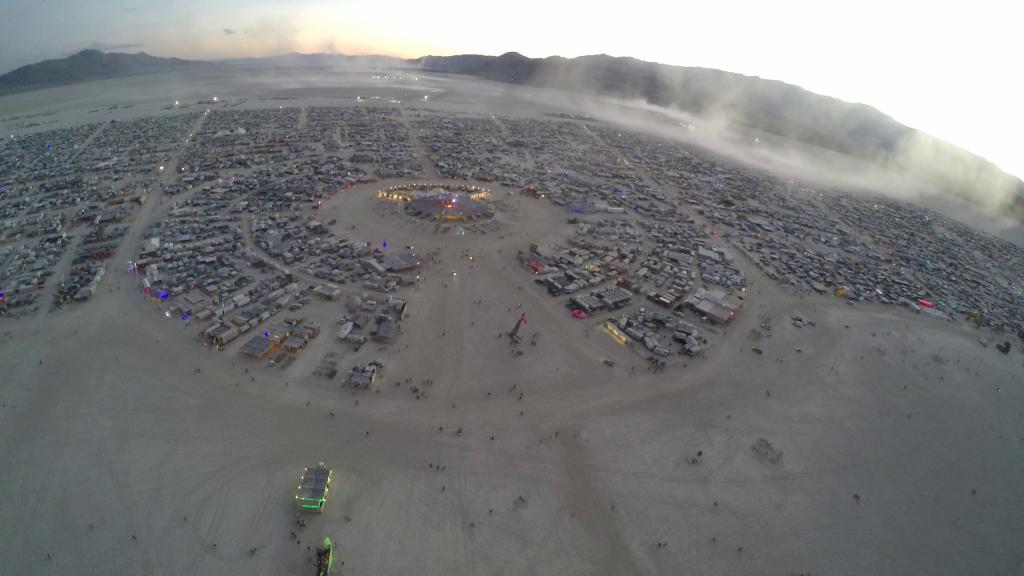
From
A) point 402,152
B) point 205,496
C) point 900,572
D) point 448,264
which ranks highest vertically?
point 402,152

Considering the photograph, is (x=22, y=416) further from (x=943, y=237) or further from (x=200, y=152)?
(x=943, y=237)

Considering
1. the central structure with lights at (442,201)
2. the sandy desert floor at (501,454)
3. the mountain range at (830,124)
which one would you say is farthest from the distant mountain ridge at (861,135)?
the central structure with lights at (442,201)

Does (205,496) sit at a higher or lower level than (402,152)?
lower

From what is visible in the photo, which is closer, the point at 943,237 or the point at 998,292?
the point at 998,292

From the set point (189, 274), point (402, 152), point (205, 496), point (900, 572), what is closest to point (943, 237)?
point (900, 572)

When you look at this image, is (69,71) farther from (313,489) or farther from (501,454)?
(501,454)

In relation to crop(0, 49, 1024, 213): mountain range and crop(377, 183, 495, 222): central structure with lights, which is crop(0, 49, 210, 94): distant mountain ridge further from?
A: crop(377, 183, 495, 222): central structure with lights

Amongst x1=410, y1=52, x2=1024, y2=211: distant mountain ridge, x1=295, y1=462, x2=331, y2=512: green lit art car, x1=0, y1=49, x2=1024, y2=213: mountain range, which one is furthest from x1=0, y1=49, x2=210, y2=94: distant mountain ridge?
x1=410, y1=52, x2=1024, y2=211: distant mountain ridge
